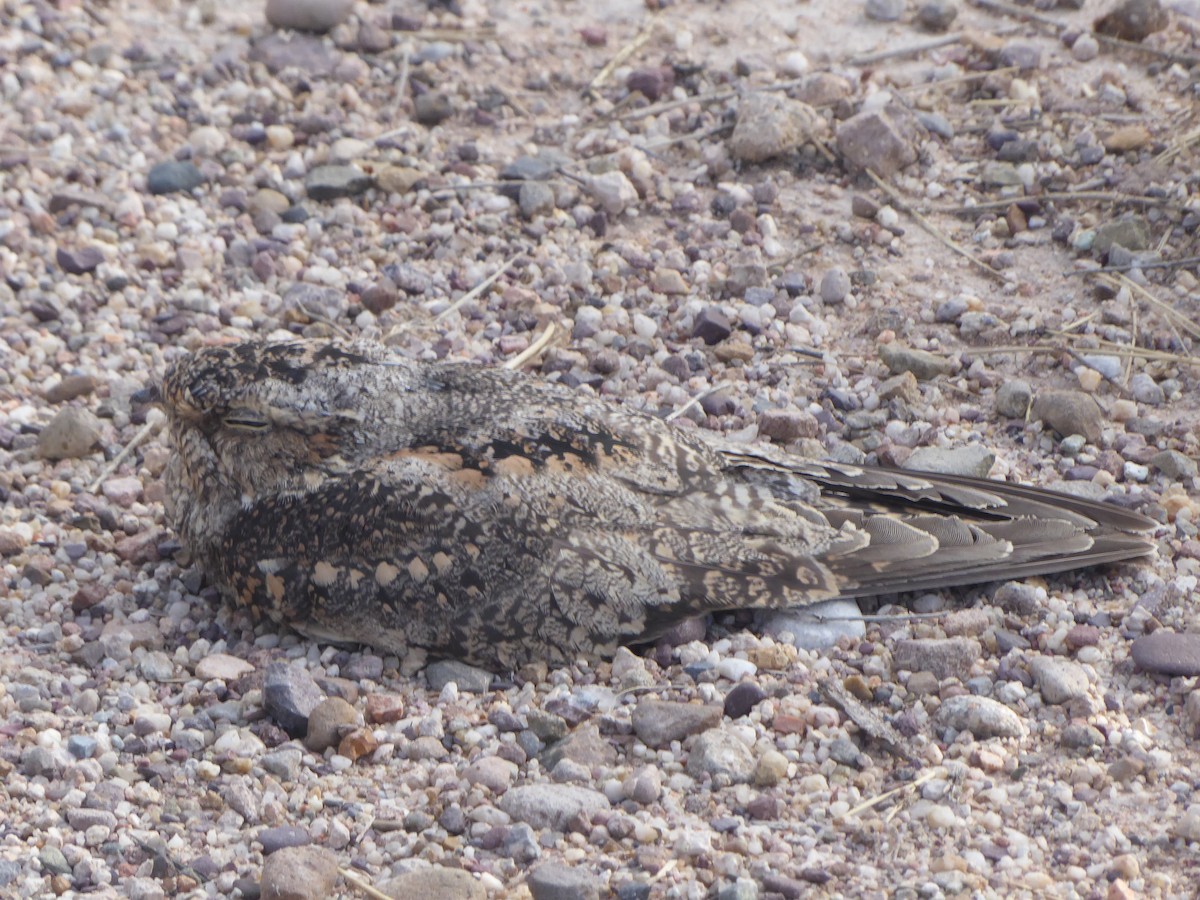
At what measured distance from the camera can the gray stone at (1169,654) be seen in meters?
3.57

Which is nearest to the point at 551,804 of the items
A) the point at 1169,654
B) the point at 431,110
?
the point at 1169,654

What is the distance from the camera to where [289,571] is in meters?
3.84

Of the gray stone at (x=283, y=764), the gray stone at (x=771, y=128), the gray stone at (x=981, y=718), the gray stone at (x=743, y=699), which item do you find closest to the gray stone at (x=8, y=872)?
the gray stone at (x=283, y=764)

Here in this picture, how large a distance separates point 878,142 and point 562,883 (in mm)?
3404

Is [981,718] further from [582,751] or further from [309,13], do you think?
[309,13]

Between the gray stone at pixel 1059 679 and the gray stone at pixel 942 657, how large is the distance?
150 millimetres

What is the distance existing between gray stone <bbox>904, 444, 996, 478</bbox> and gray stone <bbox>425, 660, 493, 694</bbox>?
1.40 metres

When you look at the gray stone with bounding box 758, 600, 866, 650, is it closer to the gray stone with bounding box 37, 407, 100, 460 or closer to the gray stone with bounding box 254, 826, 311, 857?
the gray stone with bounding box 254, 826, 311, 857

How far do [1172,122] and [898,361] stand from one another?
1.65 metres

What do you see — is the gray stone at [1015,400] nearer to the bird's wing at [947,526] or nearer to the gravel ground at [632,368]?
the gravel ground at [632,368]

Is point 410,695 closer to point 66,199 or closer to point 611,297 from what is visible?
point 611,297

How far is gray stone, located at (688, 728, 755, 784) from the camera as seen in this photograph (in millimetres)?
3320

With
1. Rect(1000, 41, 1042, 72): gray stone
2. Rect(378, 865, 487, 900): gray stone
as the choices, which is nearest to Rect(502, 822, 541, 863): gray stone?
Rect(378, 865, 487, 900): gray stone

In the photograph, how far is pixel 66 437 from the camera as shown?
4613 mm
